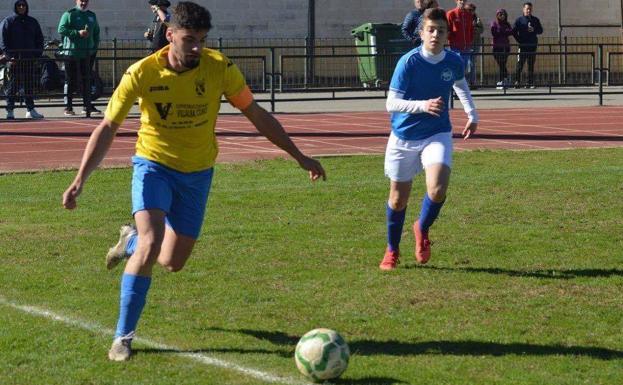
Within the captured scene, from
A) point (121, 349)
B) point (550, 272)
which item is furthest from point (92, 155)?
point (550, 272)

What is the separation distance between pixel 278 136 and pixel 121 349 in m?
1.53

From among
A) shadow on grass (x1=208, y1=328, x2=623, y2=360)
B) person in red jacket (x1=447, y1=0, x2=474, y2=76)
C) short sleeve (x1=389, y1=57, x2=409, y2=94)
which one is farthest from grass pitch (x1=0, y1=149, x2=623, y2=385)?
person in red jacket (x1=447, y1=0, x2=474, y2=76)

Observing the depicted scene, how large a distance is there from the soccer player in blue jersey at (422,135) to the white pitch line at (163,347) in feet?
8.61

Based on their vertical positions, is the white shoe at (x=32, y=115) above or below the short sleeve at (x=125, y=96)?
below

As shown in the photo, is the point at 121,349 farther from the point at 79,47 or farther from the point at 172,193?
the point at 79,47

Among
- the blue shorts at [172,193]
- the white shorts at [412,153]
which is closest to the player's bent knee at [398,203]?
the white shorts at [412,153]

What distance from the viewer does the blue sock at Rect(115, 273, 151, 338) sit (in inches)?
268

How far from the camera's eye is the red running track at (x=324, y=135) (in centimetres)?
1689

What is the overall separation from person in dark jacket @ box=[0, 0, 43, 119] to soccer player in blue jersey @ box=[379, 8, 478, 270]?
13667 mm

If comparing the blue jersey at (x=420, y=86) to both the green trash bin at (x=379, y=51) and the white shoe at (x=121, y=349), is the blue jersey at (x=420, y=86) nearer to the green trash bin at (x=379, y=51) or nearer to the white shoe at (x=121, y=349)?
the white shoe at (x=121, y=349)

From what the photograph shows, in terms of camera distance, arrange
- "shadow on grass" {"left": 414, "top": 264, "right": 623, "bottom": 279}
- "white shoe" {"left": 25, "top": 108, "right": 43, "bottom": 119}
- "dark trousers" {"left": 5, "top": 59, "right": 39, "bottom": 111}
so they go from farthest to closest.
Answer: "white shoe" {"left": 25, "top": 108, "right": 43, "bottom": 119}
"dark trousers" {"left": 5, "top": 59, "right": 39, "bottom": 111}
"shadow on grass" {"left": 414, "top": 264, "right": 623, "bottom": 279}

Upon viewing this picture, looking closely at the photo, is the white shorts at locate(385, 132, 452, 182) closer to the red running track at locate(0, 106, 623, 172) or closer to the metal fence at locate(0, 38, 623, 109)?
the red running track at locate(0, 106, 623, 172)

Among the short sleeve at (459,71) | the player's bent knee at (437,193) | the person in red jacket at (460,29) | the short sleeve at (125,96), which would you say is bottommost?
the player's bent knee at (437,193)

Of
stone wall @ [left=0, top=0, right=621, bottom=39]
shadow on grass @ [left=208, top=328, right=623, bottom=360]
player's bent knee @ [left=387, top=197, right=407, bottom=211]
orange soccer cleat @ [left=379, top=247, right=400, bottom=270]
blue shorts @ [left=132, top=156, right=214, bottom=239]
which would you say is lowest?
shadow on grass @ [left=208, top=328, right=623, bottom=360]
